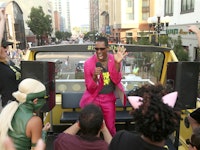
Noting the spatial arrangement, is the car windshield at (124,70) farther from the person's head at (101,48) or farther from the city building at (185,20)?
the city building at (185,20)

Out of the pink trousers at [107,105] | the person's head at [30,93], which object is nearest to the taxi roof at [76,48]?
the pink trousers at [107,105]

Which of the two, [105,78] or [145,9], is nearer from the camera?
[105,78]

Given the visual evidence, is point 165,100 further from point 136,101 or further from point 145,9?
point 145,9

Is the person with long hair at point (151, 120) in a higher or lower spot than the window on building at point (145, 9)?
lower

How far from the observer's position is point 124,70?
4.87m

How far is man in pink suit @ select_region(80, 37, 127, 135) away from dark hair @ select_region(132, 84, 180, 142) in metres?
1.66

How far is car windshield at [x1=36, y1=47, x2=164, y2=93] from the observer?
4.71 m


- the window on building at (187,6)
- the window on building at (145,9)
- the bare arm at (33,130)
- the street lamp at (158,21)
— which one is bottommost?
the bare arm at (33,130)

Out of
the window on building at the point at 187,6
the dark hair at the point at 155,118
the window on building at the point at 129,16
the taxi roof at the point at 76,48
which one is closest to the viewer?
the dark hair at the point at 155,118

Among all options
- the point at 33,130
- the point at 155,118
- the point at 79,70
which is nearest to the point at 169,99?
the point at 155,118

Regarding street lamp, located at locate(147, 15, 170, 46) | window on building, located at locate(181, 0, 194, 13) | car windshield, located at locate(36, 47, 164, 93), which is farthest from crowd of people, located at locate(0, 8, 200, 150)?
window on building, located at locate(181, 0, 194, 13)

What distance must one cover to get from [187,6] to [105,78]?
20007mm

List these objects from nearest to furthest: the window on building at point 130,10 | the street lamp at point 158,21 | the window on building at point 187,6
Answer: the street lamp at point 158,21 → the window on building at point 187,6 → the window on building at point 130,10

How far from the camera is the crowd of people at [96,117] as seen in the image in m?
1.81
